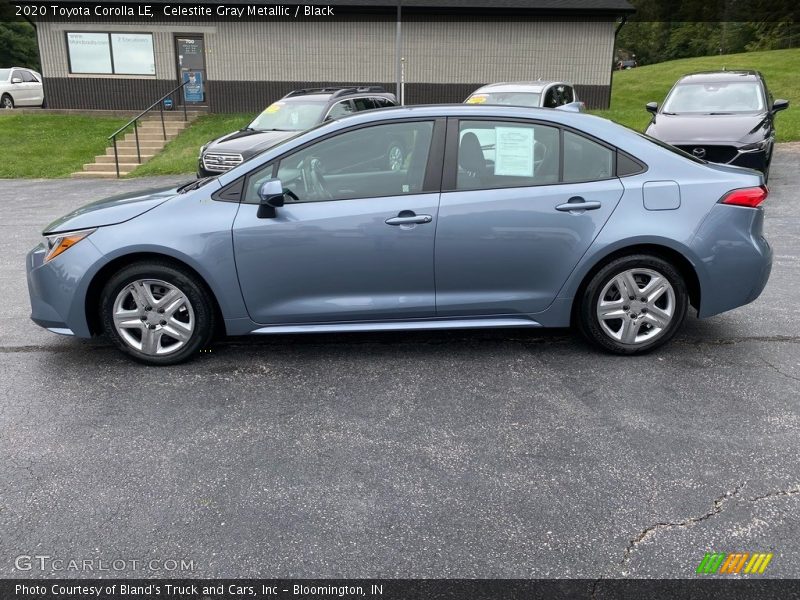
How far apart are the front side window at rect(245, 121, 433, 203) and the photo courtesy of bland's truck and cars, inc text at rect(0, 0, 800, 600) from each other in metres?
0.02

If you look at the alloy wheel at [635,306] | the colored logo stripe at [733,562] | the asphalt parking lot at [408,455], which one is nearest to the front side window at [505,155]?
the alloy wheel at [635,306]

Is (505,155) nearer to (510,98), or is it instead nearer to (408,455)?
(408,455)

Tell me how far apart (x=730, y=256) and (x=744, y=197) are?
381 millimetres

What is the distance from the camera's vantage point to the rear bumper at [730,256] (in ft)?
14.2

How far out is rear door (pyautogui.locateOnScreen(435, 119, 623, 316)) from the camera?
429 cm

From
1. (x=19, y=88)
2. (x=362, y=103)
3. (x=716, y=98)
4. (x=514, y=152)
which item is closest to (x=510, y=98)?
(x=362, y=103)

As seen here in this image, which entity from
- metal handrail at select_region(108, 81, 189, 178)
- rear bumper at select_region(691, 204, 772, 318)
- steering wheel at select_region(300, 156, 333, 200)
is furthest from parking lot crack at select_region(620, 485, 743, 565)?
metal handrail at select_region(108, 81, 189, 178)

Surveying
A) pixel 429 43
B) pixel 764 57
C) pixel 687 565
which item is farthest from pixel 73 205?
pixel 764 57

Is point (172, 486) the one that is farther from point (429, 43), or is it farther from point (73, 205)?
point (429, 43)

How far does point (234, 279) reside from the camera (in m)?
4.29

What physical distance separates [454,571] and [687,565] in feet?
2.87

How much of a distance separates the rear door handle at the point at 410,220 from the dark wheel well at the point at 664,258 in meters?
1.10

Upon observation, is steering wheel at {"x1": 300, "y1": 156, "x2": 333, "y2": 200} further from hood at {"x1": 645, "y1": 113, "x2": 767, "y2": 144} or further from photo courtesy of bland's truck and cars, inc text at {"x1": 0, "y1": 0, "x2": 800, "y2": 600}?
hood at {"x1": 645, "y1": 113, "x2": 767, "y2": 144}

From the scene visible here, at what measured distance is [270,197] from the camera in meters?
4.16
